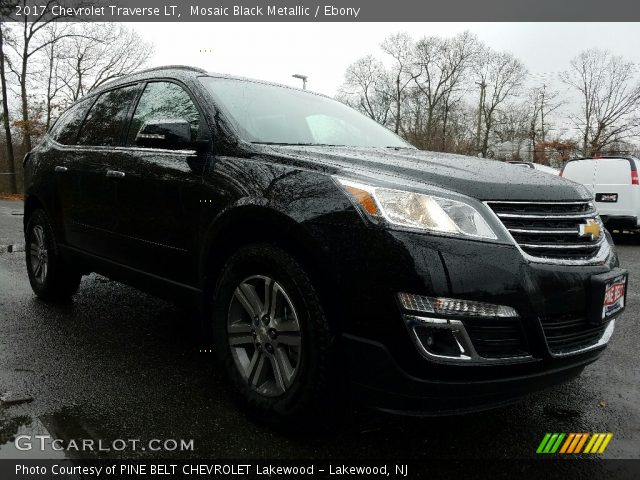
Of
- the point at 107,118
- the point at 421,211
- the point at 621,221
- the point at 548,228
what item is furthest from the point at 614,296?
the point at 621,221

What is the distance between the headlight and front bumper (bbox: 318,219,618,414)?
62mm

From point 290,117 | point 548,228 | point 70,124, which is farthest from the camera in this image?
point 70,124

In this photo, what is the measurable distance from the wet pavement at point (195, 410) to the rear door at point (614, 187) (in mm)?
6562

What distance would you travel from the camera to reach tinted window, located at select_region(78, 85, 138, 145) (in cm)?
366

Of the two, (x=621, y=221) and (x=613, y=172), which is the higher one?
(x=613, y=172)

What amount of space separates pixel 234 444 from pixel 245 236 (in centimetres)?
93

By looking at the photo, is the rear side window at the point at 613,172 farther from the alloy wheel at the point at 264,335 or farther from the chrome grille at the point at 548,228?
the alloy wheel at the point at 264,335

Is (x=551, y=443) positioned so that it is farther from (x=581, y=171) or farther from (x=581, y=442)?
(x=581, y=171)

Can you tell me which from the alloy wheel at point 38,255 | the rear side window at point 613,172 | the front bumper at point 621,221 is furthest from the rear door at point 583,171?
the alloy wheel at point 38,255

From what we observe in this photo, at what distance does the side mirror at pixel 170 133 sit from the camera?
2.74 metres

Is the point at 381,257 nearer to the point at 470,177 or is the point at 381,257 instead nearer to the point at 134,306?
the point at 470,177

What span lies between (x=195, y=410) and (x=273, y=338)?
606mm

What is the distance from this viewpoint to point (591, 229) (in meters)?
2.33

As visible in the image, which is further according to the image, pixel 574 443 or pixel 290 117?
pixel 290 117
